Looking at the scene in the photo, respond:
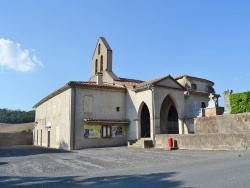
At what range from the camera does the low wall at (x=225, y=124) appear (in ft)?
59.7

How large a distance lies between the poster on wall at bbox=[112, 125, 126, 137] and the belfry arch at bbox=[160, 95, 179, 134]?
199 inches

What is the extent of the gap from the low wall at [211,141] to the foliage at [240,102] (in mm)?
4155

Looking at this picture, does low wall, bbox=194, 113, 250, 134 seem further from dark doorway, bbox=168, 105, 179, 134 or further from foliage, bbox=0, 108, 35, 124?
foliage, bbox=0, 108, 35, 124

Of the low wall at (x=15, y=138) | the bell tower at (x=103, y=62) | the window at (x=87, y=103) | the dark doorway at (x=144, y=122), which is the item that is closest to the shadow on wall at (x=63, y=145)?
the window at (x=87, y=103)

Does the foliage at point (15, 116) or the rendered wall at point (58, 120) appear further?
the foliage at point (15, 116)

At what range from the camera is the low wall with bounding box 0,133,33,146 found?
40.4 metres

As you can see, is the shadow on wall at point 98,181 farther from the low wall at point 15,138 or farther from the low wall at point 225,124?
the low wall at point 15,138

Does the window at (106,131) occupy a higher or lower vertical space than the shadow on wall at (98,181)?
higher

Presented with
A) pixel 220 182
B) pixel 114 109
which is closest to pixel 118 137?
pixel 114 109

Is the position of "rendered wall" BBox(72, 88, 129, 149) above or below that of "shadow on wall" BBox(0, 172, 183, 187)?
above

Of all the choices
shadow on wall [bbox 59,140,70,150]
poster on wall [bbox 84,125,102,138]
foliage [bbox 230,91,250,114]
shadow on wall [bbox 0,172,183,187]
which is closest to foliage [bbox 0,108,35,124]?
shadow on wall [bbox 59,140,70,150]

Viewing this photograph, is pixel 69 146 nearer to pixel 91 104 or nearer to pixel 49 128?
pixel 91 104

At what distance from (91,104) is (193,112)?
11.6m

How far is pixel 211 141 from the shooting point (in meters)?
17.2
